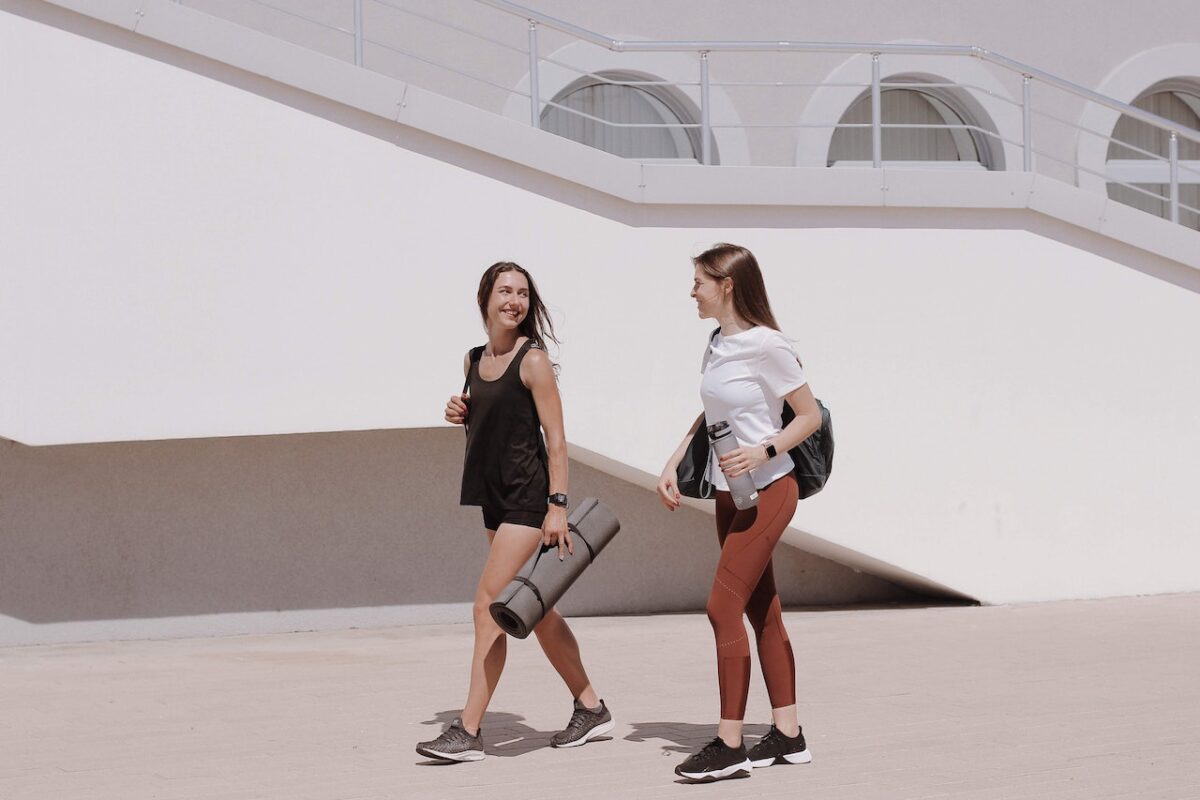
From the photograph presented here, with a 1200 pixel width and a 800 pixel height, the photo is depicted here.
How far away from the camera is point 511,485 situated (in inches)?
226

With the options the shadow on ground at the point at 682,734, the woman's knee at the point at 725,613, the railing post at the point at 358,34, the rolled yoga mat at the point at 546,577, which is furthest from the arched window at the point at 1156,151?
the woman's knee at the point at 725,613

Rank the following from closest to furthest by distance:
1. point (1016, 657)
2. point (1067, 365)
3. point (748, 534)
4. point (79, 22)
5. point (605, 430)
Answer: point (748, 534), point (1016, 657), point (79, 22), point (605, 430), point (1067, 365)

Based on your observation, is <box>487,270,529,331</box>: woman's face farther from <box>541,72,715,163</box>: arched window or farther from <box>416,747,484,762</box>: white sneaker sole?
<box>541,72,715,163</box>: arched window

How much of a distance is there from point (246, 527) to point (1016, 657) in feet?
15.8

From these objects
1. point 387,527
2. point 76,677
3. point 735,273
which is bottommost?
point 76,677

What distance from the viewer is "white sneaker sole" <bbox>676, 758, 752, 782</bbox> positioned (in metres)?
5.19

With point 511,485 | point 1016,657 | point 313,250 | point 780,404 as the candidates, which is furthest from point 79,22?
point 1016,657

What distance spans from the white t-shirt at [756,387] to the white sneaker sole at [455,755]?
4.38ft

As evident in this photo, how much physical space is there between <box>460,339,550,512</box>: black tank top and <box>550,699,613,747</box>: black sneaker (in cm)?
84

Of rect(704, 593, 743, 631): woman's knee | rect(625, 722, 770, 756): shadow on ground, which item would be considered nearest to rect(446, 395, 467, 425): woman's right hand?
rect(704, 593, 743, 631): woman's knee

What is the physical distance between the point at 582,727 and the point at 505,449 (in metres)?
1.12

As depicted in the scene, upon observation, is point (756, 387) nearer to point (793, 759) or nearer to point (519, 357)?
point (519, 357)

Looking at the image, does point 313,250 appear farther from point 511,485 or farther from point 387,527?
point 511,485

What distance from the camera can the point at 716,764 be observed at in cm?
523
